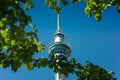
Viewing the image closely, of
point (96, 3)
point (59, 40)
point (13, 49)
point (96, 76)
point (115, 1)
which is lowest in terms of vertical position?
point (96, 76)

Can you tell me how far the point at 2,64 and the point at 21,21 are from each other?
1.80 metres

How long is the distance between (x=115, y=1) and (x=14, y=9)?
4786 mm

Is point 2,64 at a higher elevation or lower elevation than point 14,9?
lower

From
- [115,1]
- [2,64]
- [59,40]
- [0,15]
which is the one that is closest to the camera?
[0,15]

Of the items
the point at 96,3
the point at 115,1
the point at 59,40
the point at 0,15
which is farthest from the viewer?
the point at 59,40

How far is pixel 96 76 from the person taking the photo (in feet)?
29.9

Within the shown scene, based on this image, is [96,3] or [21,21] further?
[96,3]

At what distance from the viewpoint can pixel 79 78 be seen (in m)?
9.38

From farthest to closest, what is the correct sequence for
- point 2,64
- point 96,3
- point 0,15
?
point 96,3 < point 2,64 < point 0,15

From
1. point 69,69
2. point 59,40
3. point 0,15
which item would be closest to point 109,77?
point 69,69

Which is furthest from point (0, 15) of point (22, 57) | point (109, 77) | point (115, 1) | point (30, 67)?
point (115, 1)

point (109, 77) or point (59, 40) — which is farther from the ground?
point (59, 40)

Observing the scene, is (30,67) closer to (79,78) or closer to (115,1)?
(79,78)

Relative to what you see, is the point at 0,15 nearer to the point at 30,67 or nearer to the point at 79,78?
the point at 30,67
